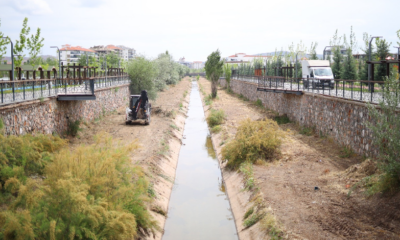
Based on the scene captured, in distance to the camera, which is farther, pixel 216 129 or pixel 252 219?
pixel 216 129

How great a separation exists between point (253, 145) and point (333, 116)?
5030 mm

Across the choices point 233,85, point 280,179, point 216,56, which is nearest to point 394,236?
point 280,179

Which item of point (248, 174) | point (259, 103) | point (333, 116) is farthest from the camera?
point (259, 103)

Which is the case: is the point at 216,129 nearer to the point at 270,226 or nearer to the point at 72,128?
the point at 72,128

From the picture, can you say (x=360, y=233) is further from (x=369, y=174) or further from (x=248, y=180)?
(x=248, y=180)

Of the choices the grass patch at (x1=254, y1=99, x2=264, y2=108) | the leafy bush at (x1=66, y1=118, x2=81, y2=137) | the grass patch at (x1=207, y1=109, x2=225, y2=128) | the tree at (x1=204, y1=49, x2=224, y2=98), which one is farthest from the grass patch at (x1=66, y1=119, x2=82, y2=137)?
the tree at (x1=204, y1=49, x2=224, y2=98)

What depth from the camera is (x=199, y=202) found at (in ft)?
54.5

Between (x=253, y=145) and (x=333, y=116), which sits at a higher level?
(x=333, y=116)

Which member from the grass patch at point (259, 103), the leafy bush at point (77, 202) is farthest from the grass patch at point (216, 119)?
the leafy bush at point (77, 202)

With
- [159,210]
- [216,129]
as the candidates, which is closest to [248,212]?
[159,210]

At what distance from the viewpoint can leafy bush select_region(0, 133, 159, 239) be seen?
7637 millimetres

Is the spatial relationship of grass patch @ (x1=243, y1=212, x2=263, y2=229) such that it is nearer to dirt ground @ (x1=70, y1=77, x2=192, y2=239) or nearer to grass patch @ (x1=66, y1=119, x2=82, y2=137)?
dirt ground @ (x1=70, y1=77, x2=192, y2=239)

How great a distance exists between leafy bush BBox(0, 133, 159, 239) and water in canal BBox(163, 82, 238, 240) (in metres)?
3.72

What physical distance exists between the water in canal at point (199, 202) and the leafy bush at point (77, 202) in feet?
12.2
